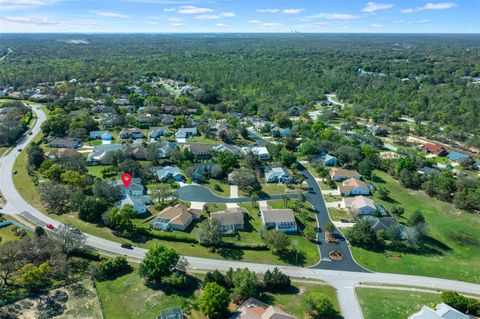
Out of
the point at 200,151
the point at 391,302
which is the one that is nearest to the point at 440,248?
the point at 391,302

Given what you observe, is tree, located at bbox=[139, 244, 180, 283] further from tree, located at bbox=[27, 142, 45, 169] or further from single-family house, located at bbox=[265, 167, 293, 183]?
tree, located at bbox=[27, 142, 45, 169]

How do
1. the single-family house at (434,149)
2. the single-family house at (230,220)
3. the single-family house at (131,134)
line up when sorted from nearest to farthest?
the single-family house at (230,220) < the single-family house at (434,149) < the single-family house at (131,134)

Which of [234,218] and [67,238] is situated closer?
[67,238]

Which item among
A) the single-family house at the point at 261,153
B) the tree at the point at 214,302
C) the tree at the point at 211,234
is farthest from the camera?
the single-family house at the point at 261,153

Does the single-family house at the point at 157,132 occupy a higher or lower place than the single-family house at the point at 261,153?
higher

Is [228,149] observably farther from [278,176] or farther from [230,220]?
[230,220]

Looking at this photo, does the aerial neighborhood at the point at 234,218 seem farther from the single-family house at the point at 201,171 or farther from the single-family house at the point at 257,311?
the single-family house at the point at 201,171

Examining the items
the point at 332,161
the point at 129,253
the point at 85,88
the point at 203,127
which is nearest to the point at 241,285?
the point at 129,253

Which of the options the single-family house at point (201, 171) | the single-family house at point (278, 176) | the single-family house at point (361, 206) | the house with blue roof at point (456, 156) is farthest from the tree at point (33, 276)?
the house with blue roof at point (456, 156)
